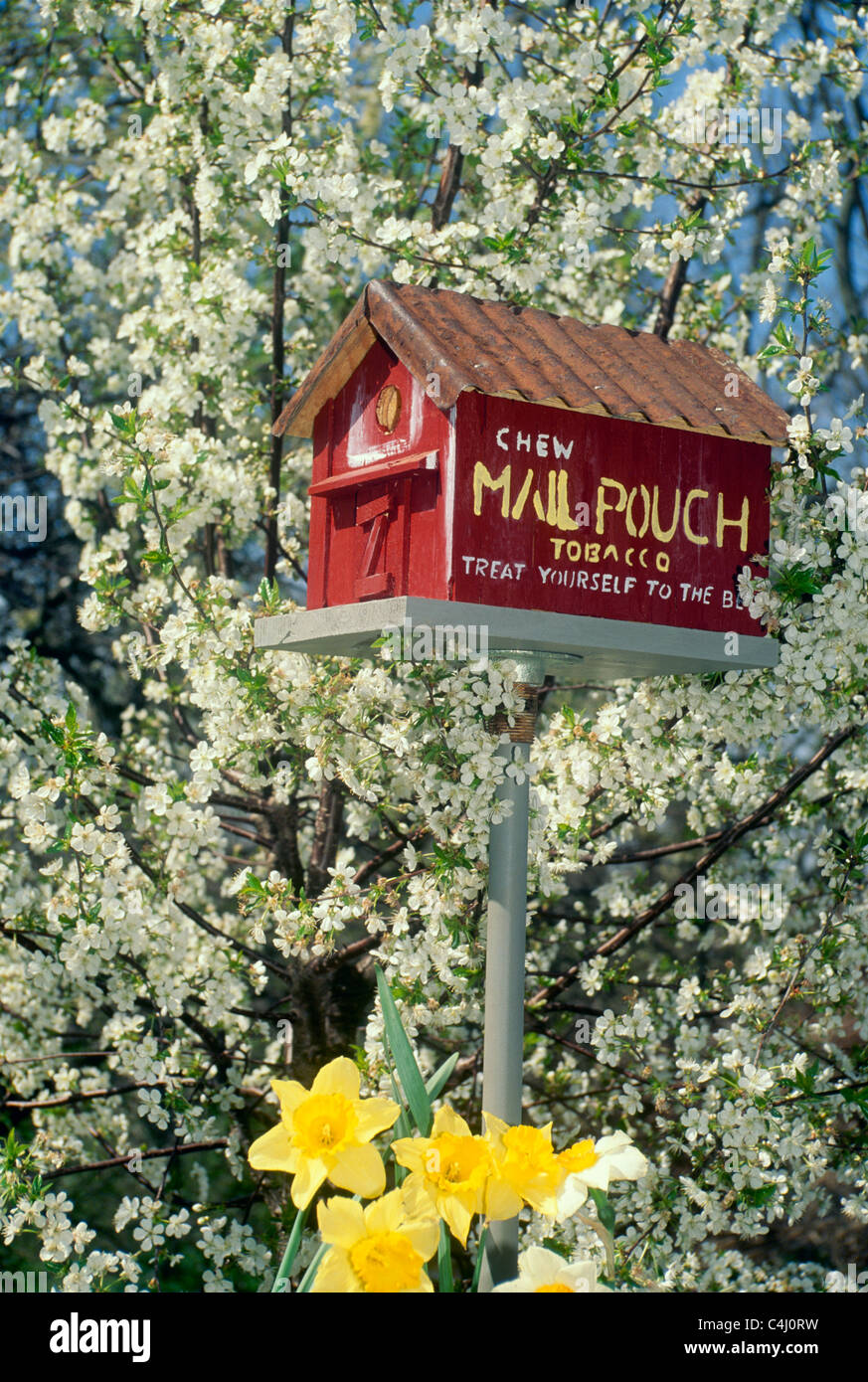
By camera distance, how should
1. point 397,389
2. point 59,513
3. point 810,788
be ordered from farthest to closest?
1. point 59,513
2. point 810,788
3. point 397,389

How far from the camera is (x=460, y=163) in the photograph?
15.6 ft

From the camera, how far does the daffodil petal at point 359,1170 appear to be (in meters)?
2.01

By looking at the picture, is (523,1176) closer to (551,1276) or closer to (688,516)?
(551,1276)

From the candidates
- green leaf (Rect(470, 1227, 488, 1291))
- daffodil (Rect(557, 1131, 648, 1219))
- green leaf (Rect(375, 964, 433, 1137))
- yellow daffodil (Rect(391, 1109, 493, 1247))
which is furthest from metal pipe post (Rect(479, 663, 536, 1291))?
yellow daffodil (Rect(391, 1109, 493, 1247))

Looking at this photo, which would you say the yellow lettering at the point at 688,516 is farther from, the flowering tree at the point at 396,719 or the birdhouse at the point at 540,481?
the flowering tree at the point at 396,719

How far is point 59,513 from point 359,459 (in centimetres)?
564

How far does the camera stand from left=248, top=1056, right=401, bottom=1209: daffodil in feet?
6.57

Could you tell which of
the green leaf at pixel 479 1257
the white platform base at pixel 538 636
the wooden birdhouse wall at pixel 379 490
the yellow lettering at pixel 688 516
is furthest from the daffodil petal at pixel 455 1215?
the yellow lettering at pixel 688 516

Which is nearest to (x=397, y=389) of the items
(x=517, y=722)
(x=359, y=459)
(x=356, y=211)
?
(x=359, y=459)

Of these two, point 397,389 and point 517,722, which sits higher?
point 397,389

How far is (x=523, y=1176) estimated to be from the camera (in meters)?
2.07
